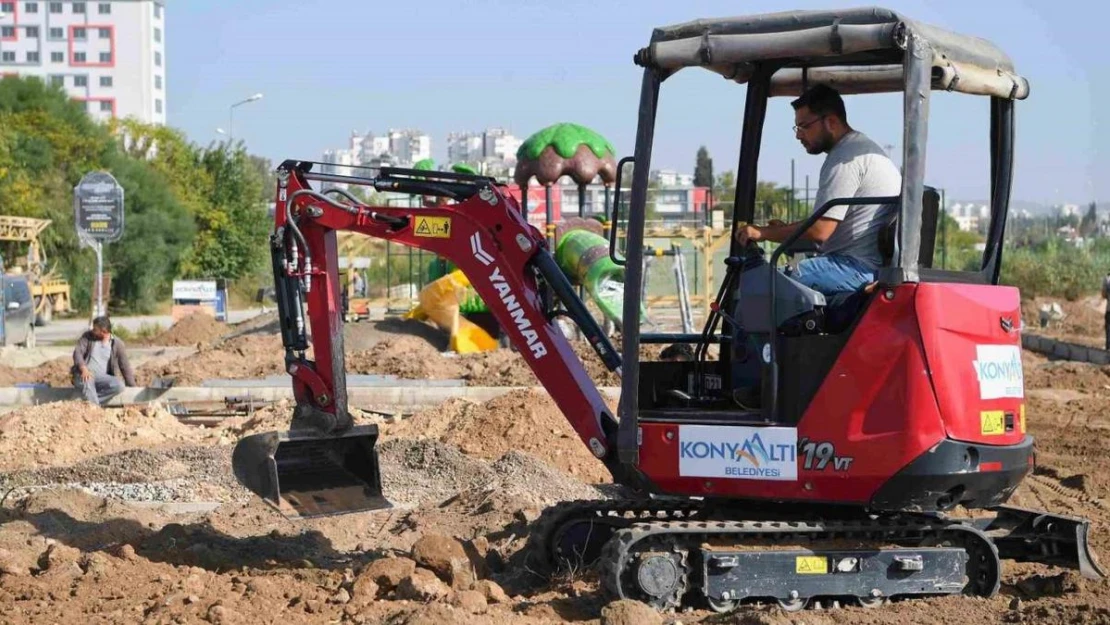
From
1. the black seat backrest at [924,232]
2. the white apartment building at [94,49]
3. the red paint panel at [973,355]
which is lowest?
the red paint panel at [973,355]

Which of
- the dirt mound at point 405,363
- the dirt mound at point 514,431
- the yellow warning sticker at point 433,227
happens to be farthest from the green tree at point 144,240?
the yellow warning sticker at point 433,227

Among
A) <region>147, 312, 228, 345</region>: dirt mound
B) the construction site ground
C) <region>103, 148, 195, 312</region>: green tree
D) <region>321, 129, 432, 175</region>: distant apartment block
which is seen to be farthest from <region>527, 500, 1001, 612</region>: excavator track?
<region>321, 129, 432, 175</region>: distant apartment block

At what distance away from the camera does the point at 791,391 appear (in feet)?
22.3

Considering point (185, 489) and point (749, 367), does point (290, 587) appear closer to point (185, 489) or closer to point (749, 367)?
point (749, 367)

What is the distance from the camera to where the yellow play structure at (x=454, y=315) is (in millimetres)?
24500

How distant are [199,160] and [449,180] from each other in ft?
163

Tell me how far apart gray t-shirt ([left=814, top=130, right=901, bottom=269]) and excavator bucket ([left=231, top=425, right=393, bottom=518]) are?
287 cm

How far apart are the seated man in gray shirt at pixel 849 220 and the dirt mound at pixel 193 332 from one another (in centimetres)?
2307

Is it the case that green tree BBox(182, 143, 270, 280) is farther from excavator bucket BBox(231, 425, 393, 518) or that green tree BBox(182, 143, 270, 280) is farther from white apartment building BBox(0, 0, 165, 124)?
white apartment building BBox(0, 0, 165, 124)

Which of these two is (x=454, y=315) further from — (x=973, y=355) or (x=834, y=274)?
(x=973, y=355)

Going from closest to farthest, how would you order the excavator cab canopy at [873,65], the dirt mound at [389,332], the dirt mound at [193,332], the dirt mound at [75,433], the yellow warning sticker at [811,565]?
the excavator cab canopy at [873,65] → the yellow warning sticker at [811,565] → the dirt mound at [75,433] → the dirt mound at [389,332] → the dirt mound at [193,332]

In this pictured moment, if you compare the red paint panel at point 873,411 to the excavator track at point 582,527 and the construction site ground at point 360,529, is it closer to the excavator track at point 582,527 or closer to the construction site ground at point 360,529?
the construction site ground at point 360,529

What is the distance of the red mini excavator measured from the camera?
259 inches

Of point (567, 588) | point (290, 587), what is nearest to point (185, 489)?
point (290, 587)
